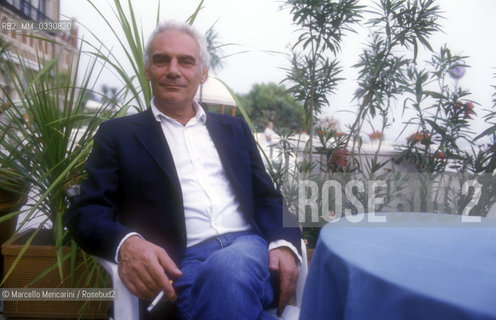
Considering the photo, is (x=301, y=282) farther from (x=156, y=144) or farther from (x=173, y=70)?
(x=173, y=70)

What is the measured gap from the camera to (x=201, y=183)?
1.51m

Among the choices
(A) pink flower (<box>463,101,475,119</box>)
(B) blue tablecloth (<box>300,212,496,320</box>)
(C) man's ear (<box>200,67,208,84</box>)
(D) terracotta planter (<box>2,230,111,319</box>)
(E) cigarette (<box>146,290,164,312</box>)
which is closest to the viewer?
(B) blue tablecloth (<box>300,212,496,320</box>)

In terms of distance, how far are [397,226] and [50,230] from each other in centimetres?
186

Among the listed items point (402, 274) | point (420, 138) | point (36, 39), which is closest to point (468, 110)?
point (420, 138)

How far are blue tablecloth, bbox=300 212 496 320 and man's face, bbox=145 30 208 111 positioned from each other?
0.88m

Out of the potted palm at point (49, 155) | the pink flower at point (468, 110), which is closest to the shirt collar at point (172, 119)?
the potted palm at point (49, 155)

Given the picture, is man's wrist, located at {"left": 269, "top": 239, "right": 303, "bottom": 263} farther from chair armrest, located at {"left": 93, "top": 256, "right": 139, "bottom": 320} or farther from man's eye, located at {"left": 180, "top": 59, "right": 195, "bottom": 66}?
man's eye, located at {"left": 180, "top": 59, "right": 195, "bottom": 66}

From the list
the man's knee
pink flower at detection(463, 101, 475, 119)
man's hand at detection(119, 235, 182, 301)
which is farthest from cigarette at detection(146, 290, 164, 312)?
pink flower at detection(463, 101, 475, 119)

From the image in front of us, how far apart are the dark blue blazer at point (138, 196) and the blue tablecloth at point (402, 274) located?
0.48 meters

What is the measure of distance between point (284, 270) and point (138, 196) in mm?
562

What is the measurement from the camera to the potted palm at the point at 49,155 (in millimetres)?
1841

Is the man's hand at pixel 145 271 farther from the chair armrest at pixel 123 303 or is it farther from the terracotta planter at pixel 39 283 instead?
the terracotta planter at pixel 39 283

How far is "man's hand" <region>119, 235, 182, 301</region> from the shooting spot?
111cm

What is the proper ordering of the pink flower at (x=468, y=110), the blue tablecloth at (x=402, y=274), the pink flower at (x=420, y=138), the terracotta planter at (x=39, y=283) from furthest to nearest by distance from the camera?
the pink flower at (x=420, y=138) → the pink flower at (x=468, y=110) → the terracotta planter at (x=39, y=283) → the blue tablecloth at (x=402, y=274)
